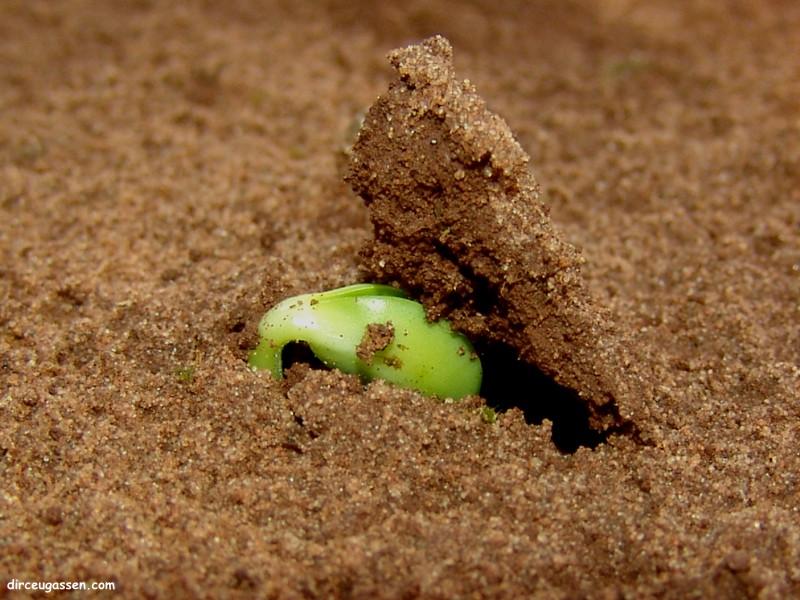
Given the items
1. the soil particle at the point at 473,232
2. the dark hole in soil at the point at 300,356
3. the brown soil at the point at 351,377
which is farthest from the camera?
the dark hole in soil at the point at 300,356

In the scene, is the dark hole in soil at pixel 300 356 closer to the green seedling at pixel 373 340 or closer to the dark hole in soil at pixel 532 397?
the green seedling at pixel 373 340

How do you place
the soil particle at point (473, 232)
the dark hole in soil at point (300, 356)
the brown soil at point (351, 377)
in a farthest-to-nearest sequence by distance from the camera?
the dark hole in soil at point (300, 356), the soil particle at point (473, 232), the brown soil at point (351, 377)

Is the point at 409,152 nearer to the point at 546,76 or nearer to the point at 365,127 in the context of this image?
the point at 365,127

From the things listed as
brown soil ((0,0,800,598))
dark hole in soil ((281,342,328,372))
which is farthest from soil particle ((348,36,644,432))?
dark hole in soil ((281,342,328,372))

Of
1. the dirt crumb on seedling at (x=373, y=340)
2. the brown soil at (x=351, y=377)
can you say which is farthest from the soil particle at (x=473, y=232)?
the dirt crumb on seedling at (x=373, y=340)

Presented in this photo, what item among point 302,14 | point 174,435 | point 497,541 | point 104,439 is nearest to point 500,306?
point 497,541

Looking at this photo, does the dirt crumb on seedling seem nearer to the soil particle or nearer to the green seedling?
the green seedling
